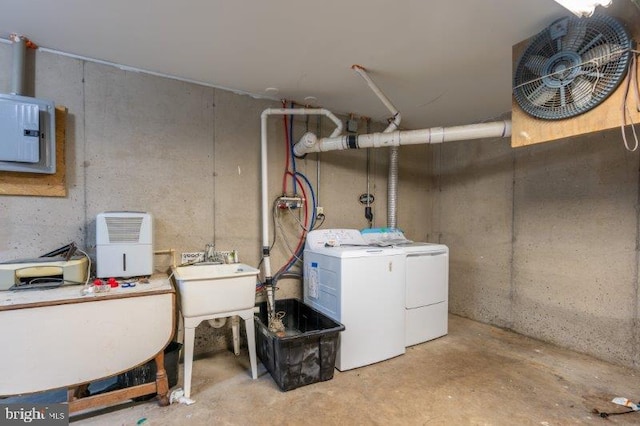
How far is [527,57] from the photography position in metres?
1.84

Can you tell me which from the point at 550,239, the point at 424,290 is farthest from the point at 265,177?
the point at 550,239

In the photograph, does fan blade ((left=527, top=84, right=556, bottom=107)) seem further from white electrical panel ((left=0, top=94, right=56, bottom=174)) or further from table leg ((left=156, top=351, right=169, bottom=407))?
white electrical panel ((left=0, top=94, right=56, bottom=174))

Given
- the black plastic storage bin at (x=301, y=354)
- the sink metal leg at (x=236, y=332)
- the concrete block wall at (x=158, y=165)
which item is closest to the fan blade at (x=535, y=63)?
the concrete block wall at (x=158, y=165)

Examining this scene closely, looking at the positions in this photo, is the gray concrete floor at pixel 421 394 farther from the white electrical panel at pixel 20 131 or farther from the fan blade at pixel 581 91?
the fan blade at pixel 581 91

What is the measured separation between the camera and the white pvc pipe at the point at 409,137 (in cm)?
234

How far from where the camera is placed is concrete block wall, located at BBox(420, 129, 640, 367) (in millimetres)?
2514

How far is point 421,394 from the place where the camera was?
6.85 ft

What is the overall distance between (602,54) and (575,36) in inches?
7.0

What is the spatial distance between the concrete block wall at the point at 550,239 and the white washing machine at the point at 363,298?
140cm

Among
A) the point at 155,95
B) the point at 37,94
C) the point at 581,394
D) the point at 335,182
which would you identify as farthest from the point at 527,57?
the point at 37,94

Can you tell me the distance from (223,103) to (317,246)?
1.56 metres

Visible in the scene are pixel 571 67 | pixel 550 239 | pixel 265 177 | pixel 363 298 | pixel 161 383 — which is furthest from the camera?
pixel 550 239

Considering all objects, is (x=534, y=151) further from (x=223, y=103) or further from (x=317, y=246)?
(x=223, y=103)

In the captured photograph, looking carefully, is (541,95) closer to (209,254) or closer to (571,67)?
(571,67)
